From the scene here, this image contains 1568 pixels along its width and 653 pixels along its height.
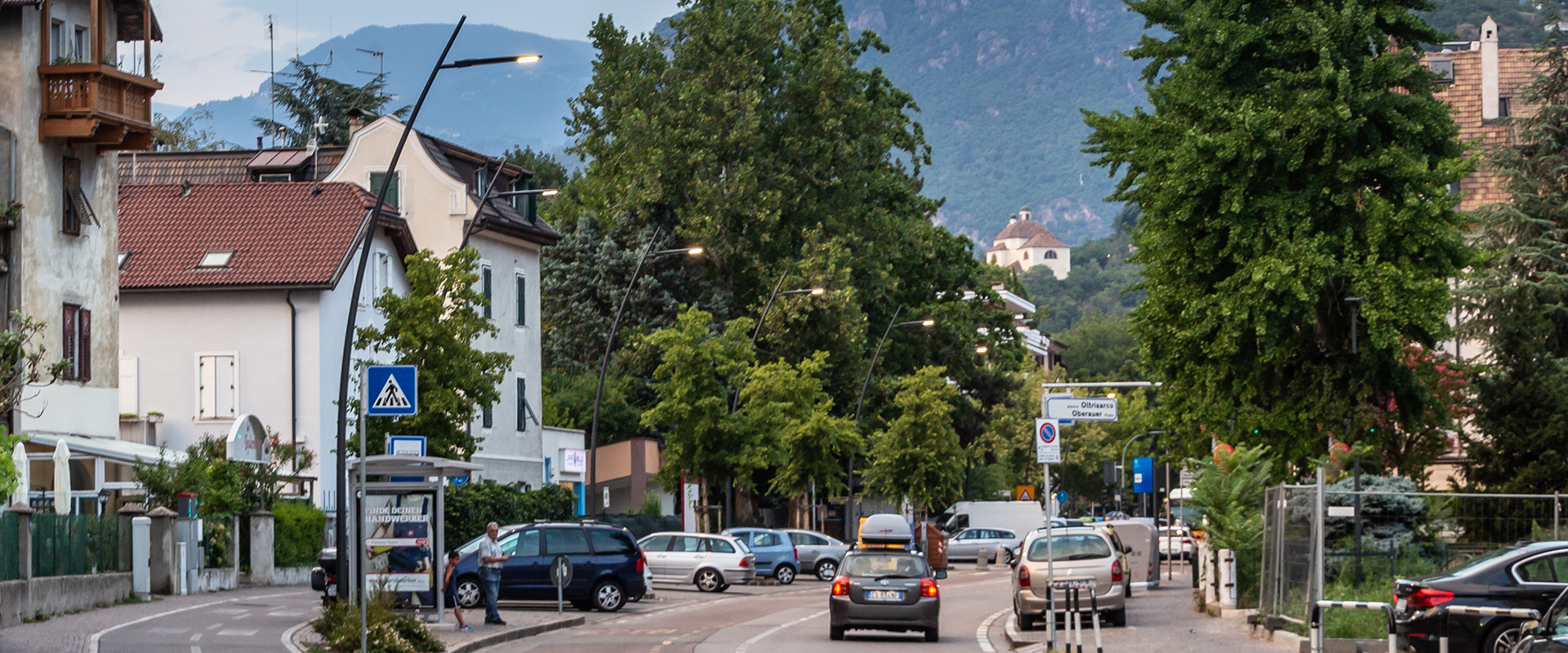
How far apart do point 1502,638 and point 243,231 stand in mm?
35721

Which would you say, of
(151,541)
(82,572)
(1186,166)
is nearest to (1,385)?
(82,572)

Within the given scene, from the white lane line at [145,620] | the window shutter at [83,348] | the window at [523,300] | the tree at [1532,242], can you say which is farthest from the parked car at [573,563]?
the window at [523,300]

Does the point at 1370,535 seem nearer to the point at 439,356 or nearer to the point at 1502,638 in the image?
the point at 1502,638

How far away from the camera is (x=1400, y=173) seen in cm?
2683

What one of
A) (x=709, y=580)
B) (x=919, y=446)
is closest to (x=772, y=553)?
(x=709, y=580)

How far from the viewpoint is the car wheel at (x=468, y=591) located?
2988 cm

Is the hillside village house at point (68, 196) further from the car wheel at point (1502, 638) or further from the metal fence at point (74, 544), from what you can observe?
the car wheel at point (1502, 638)

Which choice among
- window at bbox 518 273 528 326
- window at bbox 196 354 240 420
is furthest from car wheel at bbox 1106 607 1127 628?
window at bbox 518 273 528 326

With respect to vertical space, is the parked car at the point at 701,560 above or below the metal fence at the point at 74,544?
below

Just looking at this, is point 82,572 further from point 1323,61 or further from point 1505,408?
point 1505,408

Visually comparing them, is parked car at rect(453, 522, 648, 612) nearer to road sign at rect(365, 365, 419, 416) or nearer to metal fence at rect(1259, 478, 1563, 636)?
road sign at rect(365, 365, 419, 416)

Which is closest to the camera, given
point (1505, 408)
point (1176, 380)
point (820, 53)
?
point (1176, 380)

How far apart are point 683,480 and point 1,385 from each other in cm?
2874

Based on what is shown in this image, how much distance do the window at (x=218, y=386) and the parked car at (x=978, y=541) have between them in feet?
102
